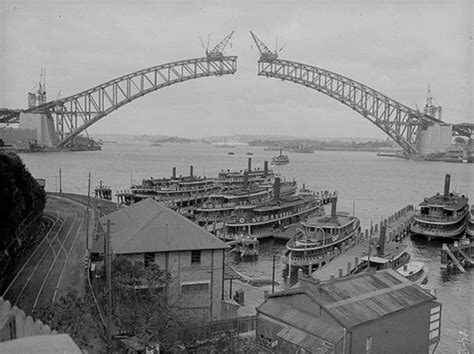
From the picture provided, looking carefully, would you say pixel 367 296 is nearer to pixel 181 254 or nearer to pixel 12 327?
pixel 181 254

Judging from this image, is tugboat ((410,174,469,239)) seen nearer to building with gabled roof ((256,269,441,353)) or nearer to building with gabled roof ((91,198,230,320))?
building with gabled roof ((256,269,441,353))

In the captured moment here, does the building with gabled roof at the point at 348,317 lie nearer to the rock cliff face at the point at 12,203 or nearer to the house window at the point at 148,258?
the house window at the point at 148,258

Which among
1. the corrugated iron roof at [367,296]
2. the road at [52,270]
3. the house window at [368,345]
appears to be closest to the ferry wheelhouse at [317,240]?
the road at [52,270]

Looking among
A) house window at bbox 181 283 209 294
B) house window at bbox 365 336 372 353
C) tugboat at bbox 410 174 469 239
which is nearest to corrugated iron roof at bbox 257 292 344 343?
house window at bbox 365 336 372 353

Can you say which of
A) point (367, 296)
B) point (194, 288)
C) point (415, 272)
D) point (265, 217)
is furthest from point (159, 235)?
point (265, 217)

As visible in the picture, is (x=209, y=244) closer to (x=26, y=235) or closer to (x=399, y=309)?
(x=399, y=309)

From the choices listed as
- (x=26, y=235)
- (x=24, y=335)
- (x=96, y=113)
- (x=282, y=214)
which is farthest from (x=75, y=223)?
(x=96, y=113)
